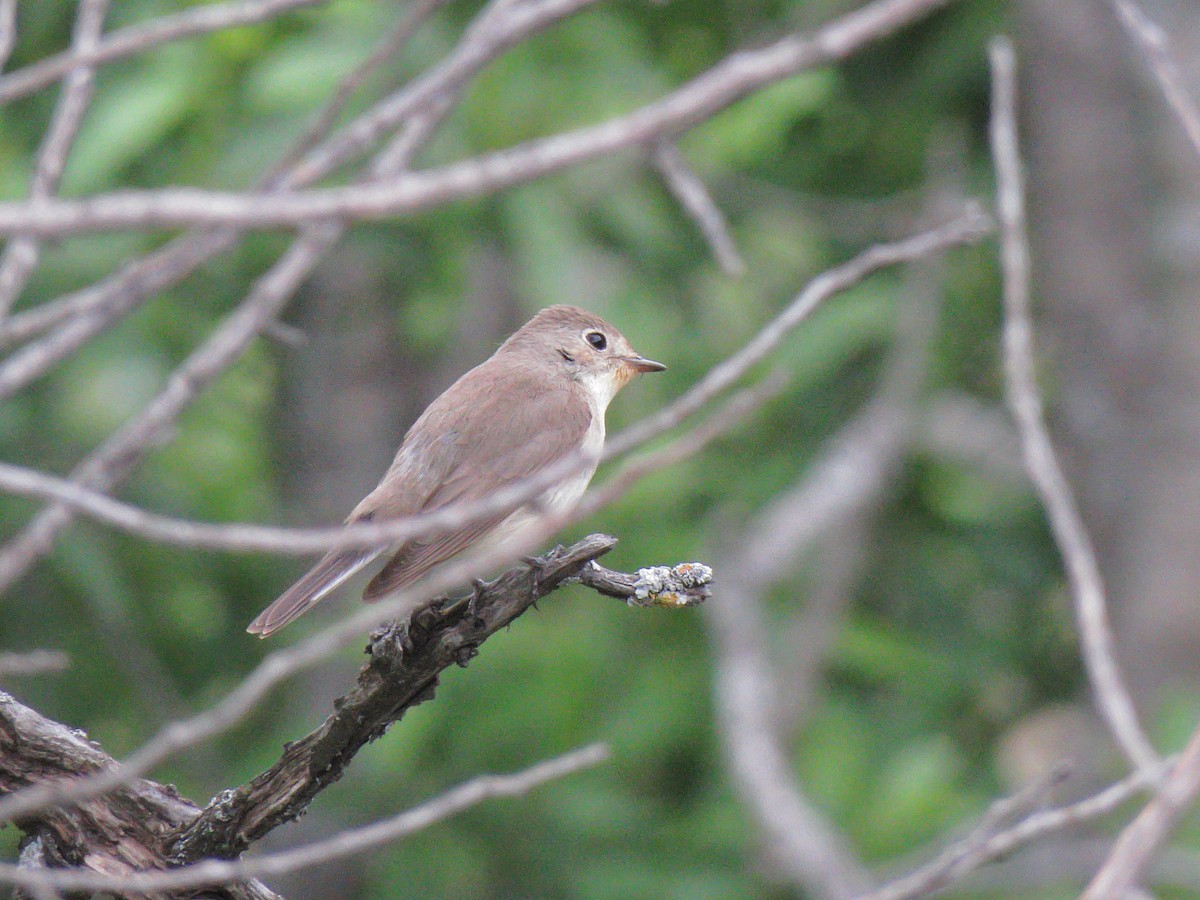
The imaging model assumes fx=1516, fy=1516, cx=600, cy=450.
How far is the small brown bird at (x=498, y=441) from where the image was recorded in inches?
165

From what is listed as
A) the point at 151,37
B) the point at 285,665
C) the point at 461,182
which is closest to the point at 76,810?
the point at 285,665

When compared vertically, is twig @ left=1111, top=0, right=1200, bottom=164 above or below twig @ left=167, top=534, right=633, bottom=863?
above

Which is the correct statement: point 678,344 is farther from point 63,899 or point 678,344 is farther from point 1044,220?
point 63,899

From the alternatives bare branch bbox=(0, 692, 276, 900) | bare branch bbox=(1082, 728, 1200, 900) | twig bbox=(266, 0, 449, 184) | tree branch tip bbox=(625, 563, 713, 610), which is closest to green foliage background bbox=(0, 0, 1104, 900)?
twig bbox=(266, 0, 449, 184)

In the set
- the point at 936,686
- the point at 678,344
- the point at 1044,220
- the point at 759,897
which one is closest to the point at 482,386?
the point at 678,344

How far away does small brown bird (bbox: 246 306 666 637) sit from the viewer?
13.8 ft

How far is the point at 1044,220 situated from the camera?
7.56m

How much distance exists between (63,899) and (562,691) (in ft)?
10.8

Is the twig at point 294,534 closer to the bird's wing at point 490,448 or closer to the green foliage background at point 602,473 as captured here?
the bird's wing at point 490,448

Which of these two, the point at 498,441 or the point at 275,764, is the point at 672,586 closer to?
the point at 275,764

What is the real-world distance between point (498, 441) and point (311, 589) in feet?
3.45

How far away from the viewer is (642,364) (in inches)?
221

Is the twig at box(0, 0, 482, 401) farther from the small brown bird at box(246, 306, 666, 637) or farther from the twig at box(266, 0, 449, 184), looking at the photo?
the small brown bird at box(246, 306, 666, 637)

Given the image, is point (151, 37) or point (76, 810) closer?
point (151, 37)
